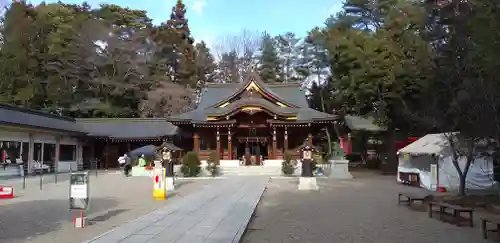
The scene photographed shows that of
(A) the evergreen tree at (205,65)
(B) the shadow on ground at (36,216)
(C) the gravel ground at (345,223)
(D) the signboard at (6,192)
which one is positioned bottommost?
(C) the gravel ground at (345,223)

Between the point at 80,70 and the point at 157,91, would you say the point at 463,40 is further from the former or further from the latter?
the point at 80,70

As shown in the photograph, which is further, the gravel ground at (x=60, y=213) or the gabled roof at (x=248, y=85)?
the gabled roof at (x=248, y=85)

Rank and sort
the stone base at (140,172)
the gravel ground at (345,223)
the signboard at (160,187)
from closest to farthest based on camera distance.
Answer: the gravel ground at (345,223), the signboard at (160,187), the stone base at (140,172)

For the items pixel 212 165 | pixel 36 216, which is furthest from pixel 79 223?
pixel 212 165

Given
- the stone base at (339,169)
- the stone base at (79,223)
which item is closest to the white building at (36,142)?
the stone base at (79,223)

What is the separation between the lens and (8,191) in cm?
1533

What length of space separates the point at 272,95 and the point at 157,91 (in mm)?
15605

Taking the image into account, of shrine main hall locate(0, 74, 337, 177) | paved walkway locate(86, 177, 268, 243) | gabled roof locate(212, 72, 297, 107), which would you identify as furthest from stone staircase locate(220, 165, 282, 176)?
paved walkway locate(86, 177, 268, 243)

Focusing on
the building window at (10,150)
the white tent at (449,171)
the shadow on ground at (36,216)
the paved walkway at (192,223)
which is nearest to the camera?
the paved walkway at (192,223)

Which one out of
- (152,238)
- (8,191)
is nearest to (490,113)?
(152,238)

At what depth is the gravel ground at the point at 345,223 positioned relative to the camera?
867cm

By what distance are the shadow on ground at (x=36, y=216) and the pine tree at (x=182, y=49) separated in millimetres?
38768

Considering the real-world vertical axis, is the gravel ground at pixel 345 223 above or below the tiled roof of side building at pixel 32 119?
below

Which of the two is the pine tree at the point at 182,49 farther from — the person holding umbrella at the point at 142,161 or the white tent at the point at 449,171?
the white tent at the point at 449,171
